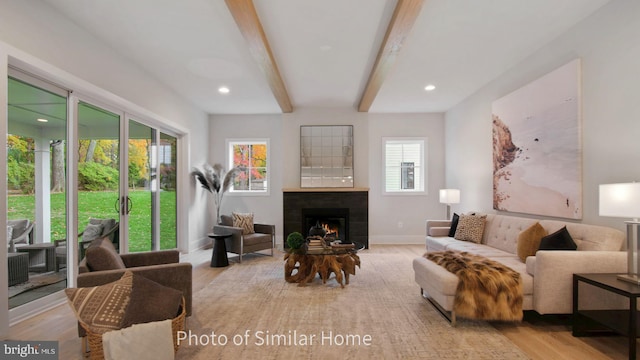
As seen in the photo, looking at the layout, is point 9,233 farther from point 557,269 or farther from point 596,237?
point 596,237

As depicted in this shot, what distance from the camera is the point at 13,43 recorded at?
247 cm

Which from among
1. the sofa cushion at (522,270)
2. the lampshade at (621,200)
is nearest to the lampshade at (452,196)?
the sofa cushion at (522,270)

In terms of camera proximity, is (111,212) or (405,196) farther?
(405,196)

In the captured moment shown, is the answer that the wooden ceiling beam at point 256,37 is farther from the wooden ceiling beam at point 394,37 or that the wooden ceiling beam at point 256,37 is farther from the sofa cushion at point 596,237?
the sofa cushion at point 596,237

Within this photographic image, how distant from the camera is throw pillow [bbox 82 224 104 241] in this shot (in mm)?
3496

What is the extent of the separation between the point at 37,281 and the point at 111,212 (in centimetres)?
110

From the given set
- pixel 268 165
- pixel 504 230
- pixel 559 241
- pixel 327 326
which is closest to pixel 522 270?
pixel 559 241

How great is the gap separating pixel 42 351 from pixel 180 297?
101 cm

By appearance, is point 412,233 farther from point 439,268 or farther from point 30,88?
point 30,88

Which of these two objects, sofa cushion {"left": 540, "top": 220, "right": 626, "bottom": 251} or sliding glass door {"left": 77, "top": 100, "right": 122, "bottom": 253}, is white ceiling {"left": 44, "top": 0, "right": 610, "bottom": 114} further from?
sofa cushion {"left": 540, "top": 220, "right": 626, "bottom": 251}

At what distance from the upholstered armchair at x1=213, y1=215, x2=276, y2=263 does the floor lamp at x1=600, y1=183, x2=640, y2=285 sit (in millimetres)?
4300

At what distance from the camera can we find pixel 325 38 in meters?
3.36

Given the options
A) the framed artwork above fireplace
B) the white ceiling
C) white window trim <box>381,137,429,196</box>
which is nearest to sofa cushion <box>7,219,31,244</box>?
the white ceiling

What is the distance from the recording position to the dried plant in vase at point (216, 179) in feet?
19.9
